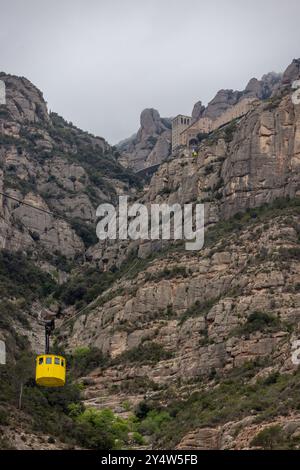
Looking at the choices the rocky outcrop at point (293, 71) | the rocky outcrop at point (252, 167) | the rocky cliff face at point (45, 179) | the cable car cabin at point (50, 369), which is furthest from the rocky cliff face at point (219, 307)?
the rocky outcrop at point (293, 71)

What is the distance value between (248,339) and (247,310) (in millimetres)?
4159

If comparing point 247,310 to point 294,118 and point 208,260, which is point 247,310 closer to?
point 208,260

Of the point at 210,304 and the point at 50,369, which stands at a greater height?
the point at 210,304

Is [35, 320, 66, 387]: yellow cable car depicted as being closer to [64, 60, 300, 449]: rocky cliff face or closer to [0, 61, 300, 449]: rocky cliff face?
[64, 60, 300, 449]: rocky cliff face

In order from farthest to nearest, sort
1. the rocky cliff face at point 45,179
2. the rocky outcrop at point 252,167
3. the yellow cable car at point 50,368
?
the rocky cliff face at point 45,179, the rocky outcrop at point 252,167, the yellow cable car at point 50,368

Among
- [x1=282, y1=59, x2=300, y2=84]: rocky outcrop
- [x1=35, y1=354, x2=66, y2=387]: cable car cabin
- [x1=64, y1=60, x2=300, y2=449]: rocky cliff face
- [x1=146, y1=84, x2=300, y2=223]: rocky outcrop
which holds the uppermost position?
[x1=282, y1=59, x2=300, y2=84]: rocky outcrop

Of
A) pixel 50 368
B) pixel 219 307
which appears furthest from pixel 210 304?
pixel 50 368

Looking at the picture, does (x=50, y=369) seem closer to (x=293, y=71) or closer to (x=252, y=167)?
(x=252, y=167)

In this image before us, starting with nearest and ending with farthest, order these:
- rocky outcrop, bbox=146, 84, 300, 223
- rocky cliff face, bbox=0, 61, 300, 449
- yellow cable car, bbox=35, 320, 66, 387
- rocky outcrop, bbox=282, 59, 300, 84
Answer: yellow cable car, bbox=35, 320, 66, 387 → rocky cliff face, bbox=0, 61, 300, 449 → rocky outcrop, bbox=146, 84, 300, 223 → rocky outcrop, bbox=282, 59, 300, 84

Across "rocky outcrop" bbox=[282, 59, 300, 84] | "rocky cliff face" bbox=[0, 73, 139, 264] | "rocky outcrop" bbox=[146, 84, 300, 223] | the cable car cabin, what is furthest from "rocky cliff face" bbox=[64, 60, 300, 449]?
"rocky outcrop" bbox=[282, 59, 300, 84]

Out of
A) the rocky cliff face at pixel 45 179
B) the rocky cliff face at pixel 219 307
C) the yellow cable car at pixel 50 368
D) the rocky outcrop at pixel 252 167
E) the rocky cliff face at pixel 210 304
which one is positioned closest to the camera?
the yellow cable car at pixel 50 368

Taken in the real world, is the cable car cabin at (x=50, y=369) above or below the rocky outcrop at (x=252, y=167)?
below

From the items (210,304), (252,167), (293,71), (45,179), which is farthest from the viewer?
(293,71)

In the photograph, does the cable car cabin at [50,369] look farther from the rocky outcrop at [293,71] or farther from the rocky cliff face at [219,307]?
the rocky outcrop at [293,71]
